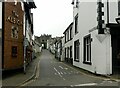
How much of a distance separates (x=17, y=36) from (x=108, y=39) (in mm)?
7463

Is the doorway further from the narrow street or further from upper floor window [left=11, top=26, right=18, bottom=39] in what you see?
upper floor window [left=11, top=26, right=18, bottom=39]

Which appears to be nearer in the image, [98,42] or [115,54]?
[115,54]

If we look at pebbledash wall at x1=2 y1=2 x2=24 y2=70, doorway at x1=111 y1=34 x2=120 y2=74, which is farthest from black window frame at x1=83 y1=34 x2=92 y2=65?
pebbledash wall at x1=2 y1=2 x2=24 y2=70

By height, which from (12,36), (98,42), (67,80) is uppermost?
(12,36)

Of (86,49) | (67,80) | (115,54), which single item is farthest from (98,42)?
(86,49)

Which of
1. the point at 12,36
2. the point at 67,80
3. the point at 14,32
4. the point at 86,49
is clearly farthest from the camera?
the point at 86,49

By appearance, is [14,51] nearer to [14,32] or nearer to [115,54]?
[14,32]

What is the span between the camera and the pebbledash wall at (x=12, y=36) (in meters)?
19.0

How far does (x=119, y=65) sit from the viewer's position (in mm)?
20266

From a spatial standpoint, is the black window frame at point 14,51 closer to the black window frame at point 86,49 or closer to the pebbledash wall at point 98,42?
A: the pebbledash wall at point 98,42

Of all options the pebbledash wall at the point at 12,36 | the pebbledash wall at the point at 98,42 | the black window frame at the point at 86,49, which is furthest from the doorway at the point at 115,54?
the pebbledash wall at the point at 12,36

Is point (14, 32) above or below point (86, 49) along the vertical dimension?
above

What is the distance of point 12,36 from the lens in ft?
67.6

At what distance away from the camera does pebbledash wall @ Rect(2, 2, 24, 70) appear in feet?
62.4
